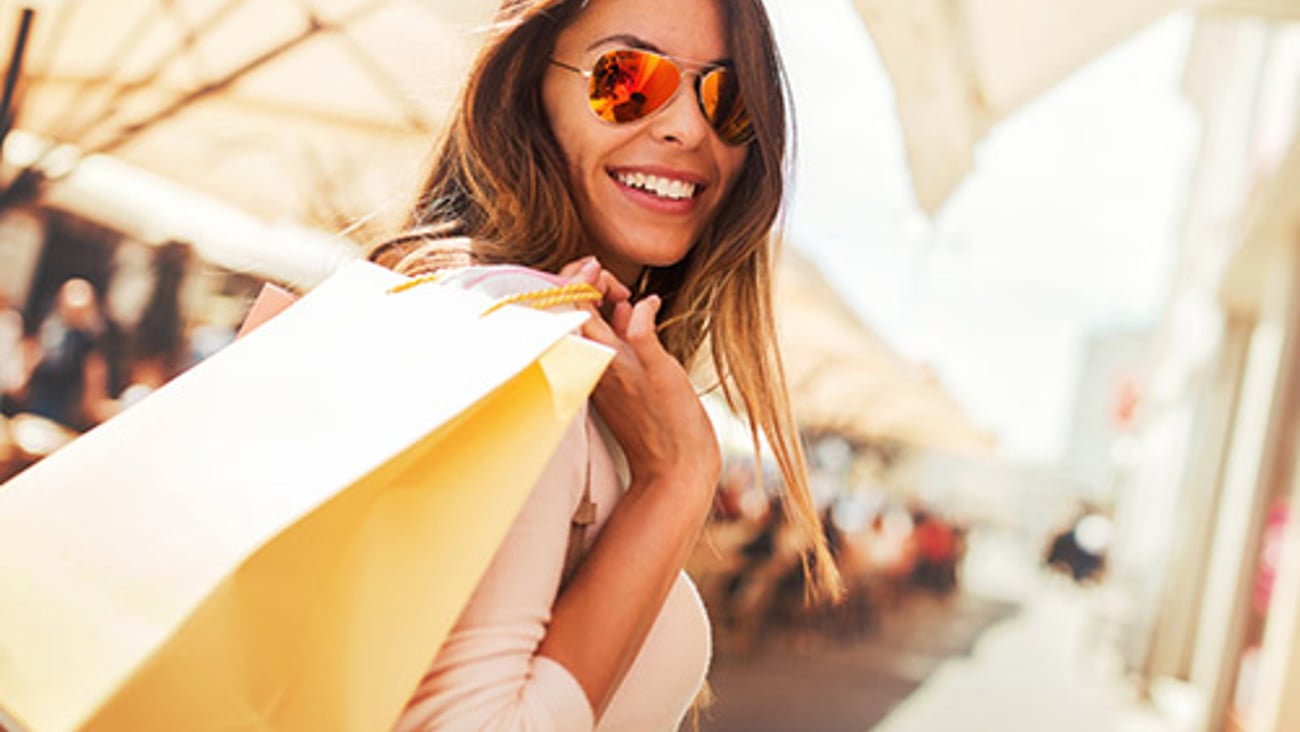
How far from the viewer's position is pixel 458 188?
168cm

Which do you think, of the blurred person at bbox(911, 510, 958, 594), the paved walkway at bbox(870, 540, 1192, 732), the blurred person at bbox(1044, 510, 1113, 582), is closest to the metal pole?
the paved walkway at bbox(870, 540, 1192, 732)

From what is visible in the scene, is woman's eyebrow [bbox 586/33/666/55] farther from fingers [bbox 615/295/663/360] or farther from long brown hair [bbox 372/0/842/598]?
fingers [bbox 615/295/663/360]

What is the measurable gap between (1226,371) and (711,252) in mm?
14055

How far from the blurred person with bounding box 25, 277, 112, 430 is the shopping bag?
5.52 m

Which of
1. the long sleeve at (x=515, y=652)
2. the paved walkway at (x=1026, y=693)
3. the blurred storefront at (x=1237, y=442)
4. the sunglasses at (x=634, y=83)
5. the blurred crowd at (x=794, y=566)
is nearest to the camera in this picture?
the long sleeve at (x=515, y=652)

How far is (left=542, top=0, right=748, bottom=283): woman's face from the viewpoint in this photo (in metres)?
→ 1.61

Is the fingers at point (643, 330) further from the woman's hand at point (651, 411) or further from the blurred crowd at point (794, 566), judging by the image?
the blurred crowd at point (794, 566)

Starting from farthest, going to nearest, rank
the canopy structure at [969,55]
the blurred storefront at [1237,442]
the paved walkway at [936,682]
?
the paved walkway at [936,682] → the blurred storefront at [1237,442] → the canopy structure at [969,55]

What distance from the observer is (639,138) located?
5.33 ft

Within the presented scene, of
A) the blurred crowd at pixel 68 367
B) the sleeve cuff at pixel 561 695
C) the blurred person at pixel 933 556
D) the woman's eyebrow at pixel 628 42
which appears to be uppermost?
the woman's eyebrow at pixel 628 42

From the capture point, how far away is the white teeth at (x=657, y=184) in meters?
1.65

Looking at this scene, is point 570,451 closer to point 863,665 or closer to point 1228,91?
point 863,665

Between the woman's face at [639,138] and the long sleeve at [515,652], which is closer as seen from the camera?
the long sleeve at [515,652]

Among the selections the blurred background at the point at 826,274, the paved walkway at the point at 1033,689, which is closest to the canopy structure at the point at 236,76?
the blurred background at the point at 826,274
